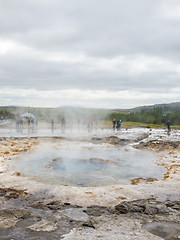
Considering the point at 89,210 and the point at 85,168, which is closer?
the point at 89,210

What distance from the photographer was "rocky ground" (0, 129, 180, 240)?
4.72 meters

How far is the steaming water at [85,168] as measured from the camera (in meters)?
8.92

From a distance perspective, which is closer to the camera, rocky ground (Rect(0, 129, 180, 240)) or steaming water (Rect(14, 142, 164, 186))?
rocky ground (Rect(0, 129, 180, 240))

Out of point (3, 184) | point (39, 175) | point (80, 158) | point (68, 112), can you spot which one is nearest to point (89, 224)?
point (3, 184)

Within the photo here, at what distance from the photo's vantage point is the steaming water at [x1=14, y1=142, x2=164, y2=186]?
29.3 ft

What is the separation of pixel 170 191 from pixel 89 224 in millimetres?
3559

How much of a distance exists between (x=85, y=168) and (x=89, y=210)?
482 centimetres

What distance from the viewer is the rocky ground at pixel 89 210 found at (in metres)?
4.72

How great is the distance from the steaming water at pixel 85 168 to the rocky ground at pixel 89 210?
83 centimetres

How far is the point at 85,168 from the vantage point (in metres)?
10.7

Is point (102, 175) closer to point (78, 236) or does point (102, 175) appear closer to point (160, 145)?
point (78, 236)

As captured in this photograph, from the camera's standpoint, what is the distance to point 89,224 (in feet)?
16.6

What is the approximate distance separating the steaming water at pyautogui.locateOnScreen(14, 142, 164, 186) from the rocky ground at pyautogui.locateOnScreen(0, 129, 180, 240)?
83cm

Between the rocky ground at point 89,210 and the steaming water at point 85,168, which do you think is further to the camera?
the steaming water at point 85,168
